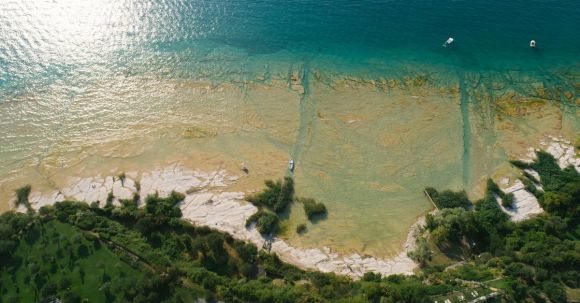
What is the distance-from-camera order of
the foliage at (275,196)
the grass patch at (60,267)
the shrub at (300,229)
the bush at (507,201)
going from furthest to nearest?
1. the bush at (507,201)
2. the foliage at (275,196)
3. the shrub at (300,229)
4. the grass patch at (60,267)

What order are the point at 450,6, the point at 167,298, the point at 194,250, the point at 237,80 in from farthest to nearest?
the point at 450,6 < the point at 237,80 < the point at 194,250 < the point at 167,298

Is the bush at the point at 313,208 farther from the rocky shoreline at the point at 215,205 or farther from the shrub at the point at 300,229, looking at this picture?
the rocky shoreline at the point at 215,205

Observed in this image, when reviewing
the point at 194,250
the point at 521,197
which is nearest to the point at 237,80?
the point at 194,250

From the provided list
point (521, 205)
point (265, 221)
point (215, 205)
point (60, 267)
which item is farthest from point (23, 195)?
point (521, 205)

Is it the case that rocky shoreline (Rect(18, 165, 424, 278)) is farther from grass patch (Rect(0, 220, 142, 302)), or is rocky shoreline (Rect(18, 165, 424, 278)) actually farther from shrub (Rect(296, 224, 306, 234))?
grass patch (Rect(0, 220, 142, 302))

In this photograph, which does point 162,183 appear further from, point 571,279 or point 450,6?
point 450,6

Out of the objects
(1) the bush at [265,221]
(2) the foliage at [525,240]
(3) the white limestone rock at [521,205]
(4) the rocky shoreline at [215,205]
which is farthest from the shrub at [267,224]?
(3) the white limestone rock at [521,205]
